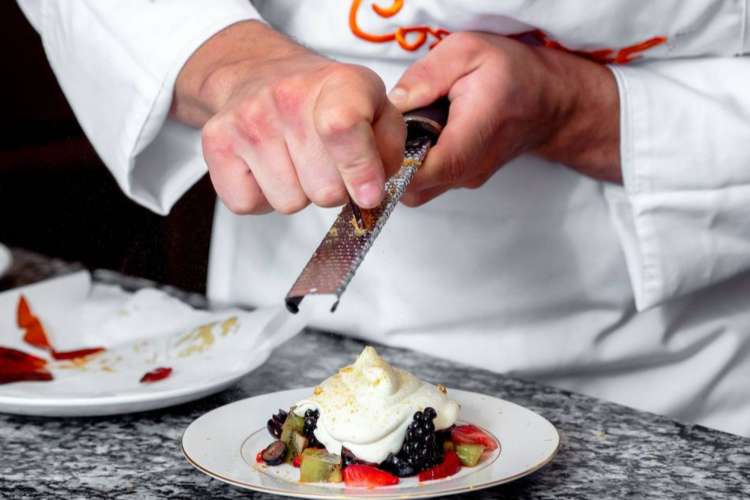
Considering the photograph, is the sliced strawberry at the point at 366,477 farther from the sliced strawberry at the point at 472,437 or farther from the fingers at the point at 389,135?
the fingers at the point at 389,135

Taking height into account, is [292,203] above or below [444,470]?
above

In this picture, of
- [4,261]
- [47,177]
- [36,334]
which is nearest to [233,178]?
[36,334]

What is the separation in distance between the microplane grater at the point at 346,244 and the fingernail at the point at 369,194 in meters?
0.02

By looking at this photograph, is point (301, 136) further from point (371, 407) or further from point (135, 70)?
point (135, 70)

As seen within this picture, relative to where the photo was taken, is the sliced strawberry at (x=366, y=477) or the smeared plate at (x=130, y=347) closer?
the sliced strawberry at (x=366, y=477)

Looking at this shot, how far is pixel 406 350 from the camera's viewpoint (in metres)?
1.27

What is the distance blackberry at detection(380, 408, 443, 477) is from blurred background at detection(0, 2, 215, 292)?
2199 mm

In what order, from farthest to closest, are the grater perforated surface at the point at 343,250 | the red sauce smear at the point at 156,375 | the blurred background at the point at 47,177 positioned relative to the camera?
the blurred background at the point at 47,177 < the red sauce smear at the point at 156,375 < the grater perforated surface at the point at 343,250

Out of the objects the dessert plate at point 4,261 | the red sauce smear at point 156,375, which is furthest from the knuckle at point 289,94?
the dessert plate at point 4,261

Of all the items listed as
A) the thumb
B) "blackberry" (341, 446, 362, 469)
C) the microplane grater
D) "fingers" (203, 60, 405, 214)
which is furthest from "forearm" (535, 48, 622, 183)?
"blackberry" (341, 446, 362, 469)

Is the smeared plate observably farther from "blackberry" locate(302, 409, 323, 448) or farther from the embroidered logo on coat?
the embroidered logo on coat

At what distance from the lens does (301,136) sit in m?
0.85

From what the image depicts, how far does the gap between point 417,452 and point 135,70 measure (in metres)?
0.59

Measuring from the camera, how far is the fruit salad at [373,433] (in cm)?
82
